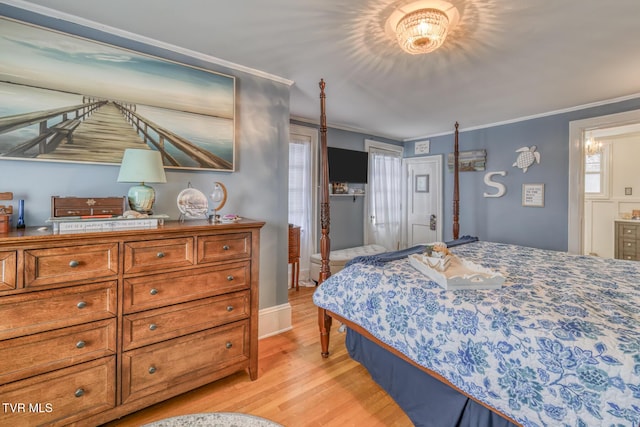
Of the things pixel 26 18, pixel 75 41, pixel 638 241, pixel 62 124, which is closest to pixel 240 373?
pixel 62 124

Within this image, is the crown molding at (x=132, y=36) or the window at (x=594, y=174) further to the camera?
the window at (x=594, y=174)

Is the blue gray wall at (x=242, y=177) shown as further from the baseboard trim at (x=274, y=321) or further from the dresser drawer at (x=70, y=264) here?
the dresser drawer at (x=70, y=264)

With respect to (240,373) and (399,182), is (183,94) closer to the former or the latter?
(240,373)

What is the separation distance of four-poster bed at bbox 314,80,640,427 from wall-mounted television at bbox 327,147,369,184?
2279 millimetres

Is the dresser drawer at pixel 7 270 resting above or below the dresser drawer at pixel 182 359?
above

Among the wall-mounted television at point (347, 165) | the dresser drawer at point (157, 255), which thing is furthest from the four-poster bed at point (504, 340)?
the wall-mounted television at point (347, 165)

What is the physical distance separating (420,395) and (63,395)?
6.01ft

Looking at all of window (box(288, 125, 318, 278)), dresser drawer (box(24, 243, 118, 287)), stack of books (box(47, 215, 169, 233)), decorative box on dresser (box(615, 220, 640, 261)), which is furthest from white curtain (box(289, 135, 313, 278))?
decorative box on dresser (box(615, 220, 640, 261))

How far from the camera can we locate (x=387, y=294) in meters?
1.71

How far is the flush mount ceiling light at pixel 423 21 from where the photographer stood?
160 centimetres

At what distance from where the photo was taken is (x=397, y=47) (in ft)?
6.82

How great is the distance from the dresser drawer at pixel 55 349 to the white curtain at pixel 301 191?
8.88 ft

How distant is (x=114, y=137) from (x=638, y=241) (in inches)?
275

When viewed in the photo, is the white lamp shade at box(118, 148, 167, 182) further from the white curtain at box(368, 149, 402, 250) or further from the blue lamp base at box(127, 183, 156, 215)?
the white curtain at box(368, 149, 402, 250)
